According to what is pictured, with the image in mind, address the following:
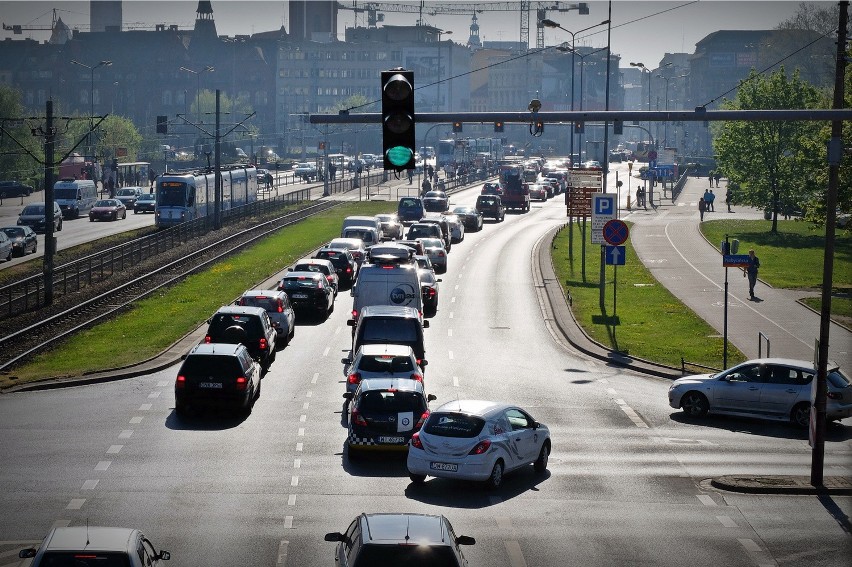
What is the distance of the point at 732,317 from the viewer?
46469mm

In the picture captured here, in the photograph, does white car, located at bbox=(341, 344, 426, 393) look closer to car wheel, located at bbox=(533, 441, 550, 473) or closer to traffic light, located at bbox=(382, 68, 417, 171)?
car wheel, located at bbox=(533, 441, 550, 473)

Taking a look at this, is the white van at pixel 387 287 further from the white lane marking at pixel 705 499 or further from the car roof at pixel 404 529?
the car roof at pixel 404 529

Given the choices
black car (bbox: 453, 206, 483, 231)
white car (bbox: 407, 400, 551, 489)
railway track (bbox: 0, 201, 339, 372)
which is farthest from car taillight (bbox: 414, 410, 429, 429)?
black car (bbox: 453, 206, 483, 231)

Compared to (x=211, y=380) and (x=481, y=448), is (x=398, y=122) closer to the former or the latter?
(x=481, y=448)

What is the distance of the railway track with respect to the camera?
38431 mm

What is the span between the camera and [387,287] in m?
39.0

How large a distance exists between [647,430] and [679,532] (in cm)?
857

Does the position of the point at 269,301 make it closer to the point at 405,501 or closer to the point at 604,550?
the point at 405,501

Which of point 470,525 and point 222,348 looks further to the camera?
point 222,348

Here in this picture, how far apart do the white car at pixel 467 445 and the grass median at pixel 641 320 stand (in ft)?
47.9

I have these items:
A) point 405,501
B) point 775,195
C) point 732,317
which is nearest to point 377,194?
point 775,195

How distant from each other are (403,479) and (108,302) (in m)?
28.1

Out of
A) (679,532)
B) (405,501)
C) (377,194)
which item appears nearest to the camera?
(679,532)

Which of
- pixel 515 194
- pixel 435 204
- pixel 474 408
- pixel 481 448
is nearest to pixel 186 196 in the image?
pixel 435 204
